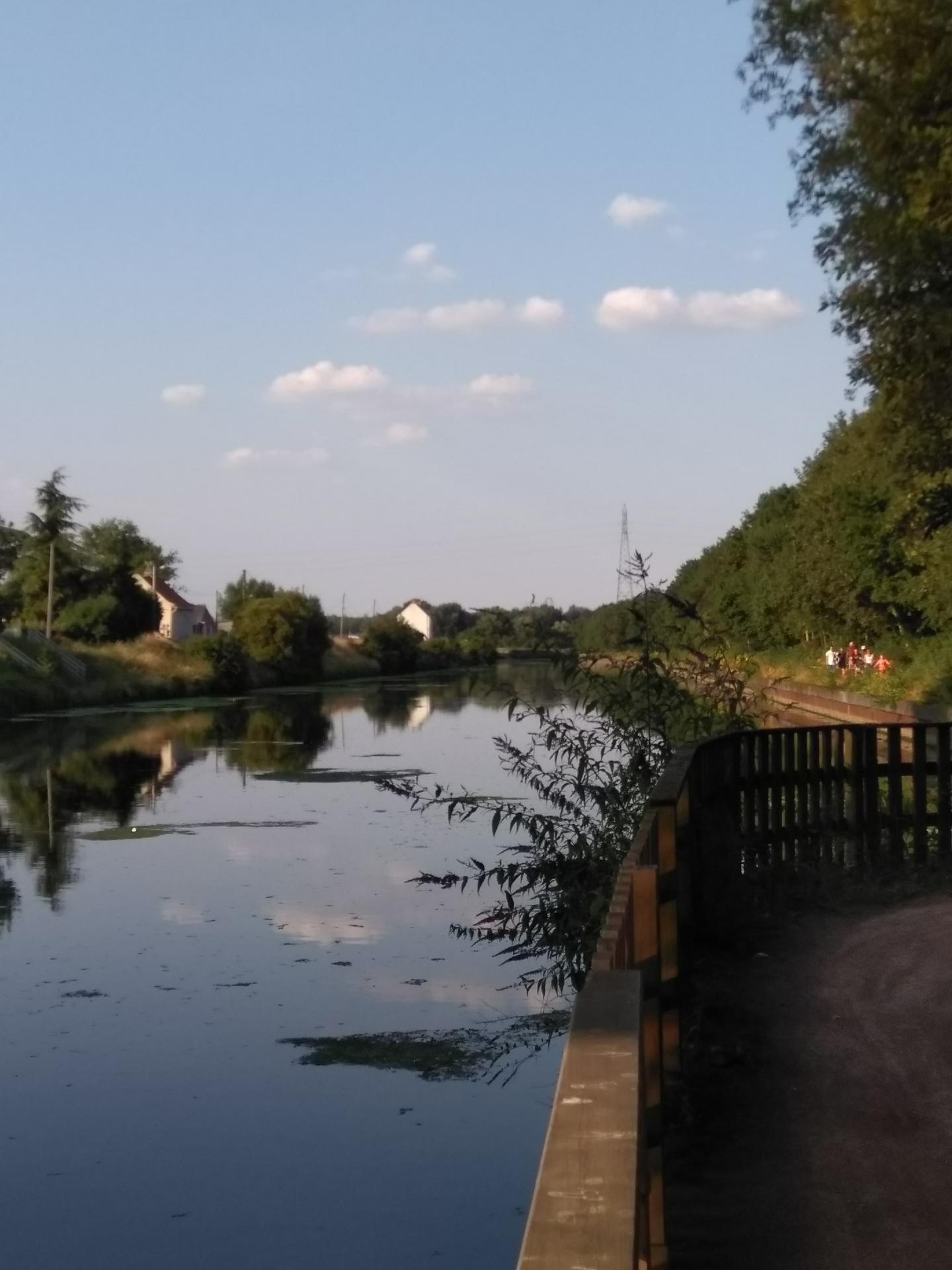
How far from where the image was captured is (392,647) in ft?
382

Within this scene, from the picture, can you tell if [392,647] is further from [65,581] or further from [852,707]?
[852,707]

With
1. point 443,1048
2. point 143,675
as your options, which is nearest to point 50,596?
point 143,675

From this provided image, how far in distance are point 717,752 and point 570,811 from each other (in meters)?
2.17

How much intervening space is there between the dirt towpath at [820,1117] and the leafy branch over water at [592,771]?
2700mm

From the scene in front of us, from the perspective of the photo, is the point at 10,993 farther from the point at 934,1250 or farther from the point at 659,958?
the point at 934,1250

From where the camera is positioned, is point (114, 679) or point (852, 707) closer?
point (852, 707)

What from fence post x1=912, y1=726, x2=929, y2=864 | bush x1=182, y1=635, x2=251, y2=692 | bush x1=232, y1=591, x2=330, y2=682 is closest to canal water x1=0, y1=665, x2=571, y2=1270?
fence post x1=912, y1=726, x2=929, y2=864

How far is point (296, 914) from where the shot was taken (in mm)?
16109

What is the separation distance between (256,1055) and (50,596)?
7318 cm

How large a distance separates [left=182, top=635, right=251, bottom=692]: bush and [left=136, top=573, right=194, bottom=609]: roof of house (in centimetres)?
4903

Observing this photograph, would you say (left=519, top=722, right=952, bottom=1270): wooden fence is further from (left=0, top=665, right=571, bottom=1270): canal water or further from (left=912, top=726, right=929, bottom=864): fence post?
(left=0, top=665, right=571, bottom=1270): canal water

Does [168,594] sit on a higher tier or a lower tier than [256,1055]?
higher

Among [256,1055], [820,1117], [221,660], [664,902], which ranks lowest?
[256,1055]

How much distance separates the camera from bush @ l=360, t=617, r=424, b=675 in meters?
113
